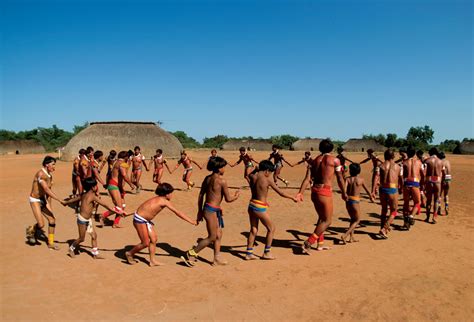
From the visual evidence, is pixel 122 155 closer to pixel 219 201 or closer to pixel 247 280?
pixel 219 201

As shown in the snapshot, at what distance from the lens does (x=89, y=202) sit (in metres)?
6.48

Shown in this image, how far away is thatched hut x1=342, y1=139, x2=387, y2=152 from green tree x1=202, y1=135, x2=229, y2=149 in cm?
2743

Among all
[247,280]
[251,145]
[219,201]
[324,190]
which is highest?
[251,145]

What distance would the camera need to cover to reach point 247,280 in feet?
18.5

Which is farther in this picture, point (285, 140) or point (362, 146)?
point (285, 140)

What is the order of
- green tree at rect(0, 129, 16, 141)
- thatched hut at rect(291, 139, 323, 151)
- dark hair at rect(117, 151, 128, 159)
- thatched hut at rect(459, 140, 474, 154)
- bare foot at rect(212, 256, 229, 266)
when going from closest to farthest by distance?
1. bare foot at rect(212, 256, 229, 266)
2. dark hair at rect(117, 151, 128, 159)
3. thatched hut at rect(459, 140, 474, 154)
4. green tree at rect(0, 129, 16, 141)
5. thatched hut at rect(291, 139, 323, 151)

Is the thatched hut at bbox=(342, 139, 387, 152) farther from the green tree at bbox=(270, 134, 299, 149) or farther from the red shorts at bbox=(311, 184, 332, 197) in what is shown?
the red shorts at bbox=(311, 184, 332, 197)

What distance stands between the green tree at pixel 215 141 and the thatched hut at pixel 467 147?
4395cm

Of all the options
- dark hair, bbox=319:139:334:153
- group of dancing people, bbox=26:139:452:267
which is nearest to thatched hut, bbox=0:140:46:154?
group of dancing people, bbox=26:139:452:267

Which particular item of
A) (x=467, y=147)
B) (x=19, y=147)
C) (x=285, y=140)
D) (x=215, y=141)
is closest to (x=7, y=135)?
(x=19, y=147)

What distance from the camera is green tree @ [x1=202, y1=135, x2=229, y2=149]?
75.8 metres

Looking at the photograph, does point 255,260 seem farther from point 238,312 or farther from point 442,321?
point 442,321

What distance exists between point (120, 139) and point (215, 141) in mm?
44962

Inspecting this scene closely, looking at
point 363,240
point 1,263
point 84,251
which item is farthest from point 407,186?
point 1,263
